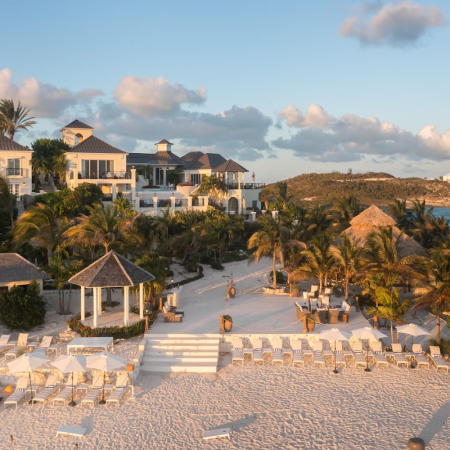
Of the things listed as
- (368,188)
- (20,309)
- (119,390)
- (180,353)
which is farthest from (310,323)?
(368,188)

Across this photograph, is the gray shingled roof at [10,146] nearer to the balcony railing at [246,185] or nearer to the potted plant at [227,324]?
the balcony railing at [246,185]

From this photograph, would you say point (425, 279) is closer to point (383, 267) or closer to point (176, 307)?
point (383, 267)

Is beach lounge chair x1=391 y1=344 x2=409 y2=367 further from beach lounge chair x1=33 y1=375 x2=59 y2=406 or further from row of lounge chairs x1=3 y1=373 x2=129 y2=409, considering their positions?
beach lounge chair x1=33 y1=375 x2=59 y2=406

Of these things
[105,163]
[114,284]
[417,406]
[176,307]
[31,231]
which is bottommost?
[417,406]

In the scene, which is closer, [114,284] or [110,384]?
[110,384]

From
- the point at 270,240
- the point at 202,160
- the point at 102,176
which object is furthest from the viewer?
the point at 202,160

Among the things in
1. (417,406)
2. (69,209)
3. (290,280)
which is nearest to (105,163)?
(69,209)

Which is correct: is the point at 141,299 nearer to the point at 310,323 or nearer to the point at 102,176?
the point at 310,323

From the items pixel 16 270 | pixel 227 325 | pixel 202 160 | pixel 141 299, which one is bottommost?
pixel 227 325
